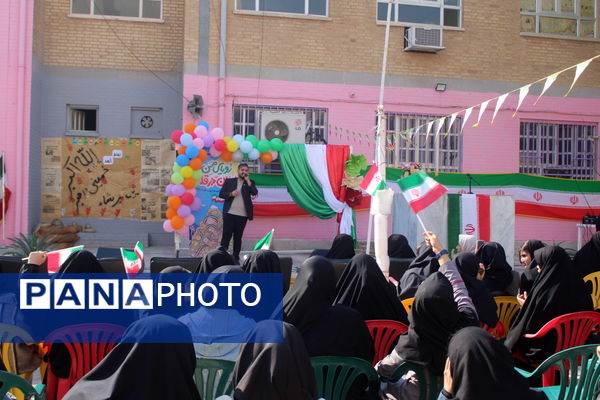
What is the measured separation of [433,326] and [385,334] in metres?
0.82

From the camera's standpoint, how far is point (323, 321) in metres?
3.84

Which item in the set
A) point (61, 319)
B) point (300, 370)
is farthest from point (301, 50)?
point (300, 370)

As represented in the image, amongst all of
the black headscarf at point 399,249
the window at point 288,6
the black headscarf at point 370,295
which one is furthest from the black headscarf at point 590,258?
the window at point 288,6

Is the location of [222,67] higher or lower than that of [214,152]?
higher

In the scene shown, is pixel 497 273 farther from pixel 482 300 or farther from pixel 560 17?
pixel 560 17

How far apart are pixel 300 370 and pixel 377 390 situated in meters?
0.98

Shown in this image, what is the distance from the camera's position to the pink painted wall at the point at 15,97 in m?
12.1

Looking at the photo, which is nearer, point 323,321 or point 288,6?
point 323,321

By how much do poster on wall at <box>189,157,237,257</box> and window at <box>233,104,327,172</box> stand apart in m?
1.36

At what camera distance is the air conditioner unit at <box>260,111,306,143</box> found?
12.5 metres

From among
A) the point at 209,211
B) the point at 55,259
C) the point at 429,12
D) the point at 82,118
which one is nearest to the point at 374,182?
the point at 55,259

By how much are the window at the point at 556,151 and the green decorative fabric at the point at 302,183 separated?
203 inches

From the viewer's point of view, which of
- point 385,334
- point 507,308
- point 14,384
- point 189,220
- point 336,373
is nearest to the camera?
point 14,384

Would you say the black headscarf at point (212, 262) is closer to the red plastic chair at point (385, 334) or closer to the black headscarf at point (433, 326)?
the red plastic chair at point (385, 334)
